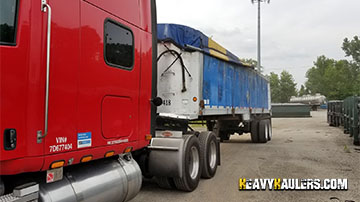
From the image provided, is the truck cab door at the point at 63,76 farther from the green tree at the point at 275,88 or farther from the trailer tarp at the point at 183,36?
the green tree at the point at 275,88

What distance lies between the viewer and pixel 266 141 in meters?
13.6

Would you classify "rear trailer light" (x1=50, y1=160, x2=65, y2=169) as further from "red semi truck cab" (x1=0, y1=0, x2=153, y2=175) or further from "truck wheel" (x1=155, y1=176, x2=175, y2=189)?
"truck wheel" (x1=155, y1=176, x2=175, y2=189)

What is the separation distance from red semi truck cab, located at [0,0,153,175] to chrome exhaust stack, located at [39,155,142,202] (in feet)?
0.71

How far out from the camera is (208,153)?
6.49 m

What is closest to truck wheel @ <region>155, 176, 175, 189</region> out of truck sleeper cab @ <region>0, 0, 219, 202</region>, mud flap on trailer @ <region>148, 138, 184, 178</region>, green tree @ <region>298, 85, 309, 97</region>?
mud flap on trailer @ <region>148, 138, 184, 178</region>

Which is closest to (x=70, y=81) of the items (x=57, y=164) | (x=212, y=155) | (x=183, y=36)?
(x=57, y=164)

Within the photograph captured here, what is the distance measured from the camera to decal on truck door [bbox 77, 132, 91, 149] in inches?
122

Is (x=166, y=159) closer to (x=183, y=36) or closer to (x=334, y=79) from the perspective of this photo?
(x=183, y=36)

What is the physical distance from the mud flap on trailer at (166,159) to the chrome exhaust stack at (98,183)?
120 centimetres

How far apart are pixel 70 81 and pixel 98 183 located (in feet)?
3.87

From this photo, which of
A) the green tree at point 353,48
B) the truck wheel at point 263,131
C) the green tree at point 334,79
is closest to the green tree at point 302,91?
the green tree at point 334,79

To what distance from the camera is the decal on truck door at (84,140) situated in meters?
3.09

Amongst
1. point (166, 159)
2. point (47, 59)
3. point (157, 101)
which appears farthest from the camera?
point (166, 159)

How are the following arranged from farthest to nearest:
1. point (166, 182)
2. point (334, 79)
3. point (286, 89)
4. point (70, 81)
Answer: point (286, 89) < point (334, 79) < point (166, 182) < point (70, 81)
